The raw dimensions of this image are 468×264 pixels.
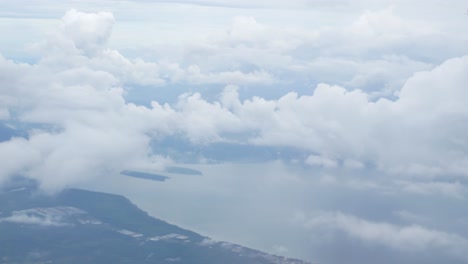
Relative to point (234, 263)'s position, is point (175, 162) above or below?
above

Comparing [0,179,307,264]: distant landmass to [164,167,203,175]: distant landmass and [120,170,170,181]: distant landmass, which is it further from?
Result: [164,167,203,175]: distant landmass

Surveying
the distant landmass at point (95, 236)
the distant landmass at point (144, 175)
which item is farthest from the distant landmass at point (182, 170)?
the distant landmass at point (95, 236)

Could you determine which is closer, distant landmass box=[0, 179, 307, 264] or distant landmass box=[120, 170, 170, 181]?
distant landmass box=[0, 179, 307, 264]

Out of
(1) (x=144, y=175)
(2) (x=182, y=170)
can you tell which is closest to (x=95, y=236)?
(1) (x=144, y=175)

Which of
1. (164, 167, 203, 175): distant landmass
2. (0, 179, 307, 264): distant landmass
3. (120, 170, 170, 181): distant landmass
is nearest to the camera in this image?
(0, 179, 307, 264): distant landmass

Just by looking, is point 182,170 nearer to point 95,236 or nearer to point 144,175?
point 144,175

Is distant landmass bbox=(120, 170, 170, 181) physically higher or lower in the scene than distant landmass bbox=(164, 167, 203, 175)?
lower

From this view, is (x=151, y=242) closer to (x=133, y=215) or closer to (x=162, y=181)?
(x=133, y=215)

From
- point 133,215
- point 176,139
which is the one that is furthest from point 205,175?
point 133,215

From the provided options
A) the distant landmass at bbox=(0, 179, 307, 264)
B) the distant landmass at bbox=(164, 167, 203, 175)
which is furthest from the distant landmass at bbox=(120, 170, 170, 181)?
the distant landmass at bbox=(0, 179, 307, 264)
